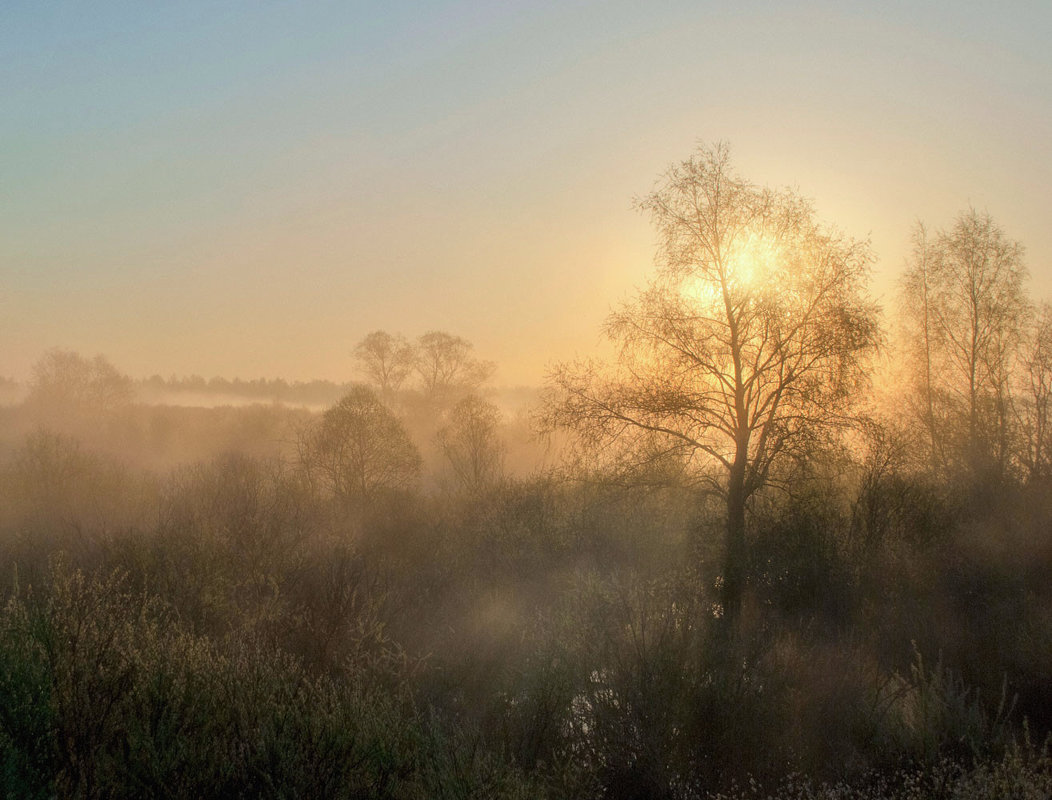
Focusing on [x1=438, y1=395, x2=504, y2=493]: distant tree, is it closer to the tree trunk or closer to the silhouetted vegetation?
the silhouetted vegetation

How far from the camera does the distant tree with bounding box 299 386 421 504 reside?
31891mm

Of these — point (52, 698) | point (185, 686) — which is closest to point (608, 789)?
point (185, 686)

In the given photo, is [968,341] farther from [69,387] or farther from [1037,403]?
[69,387]

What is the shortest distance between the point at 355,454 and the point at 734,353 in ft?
61.7

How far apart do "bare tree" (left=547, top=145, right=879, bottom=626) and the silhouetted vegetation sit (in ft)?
0.22

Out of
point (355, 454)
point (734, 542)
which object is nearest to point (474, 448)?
point (355, 454)

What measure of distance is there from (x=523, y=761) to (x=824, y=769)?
4.55 meters

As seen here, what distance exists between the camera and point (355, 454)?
32.1 m

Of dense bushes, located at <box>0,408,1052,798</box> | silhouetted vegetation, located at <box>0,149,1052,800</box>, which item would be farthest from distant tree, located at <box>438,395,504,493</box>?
dense bushes, located at <box>0,408,1052,798</box>

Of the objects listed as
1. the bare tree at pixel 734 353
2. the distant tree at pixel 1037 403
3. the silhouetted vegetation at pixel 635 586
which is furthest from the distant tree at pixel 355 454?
the distant tree at pixel 1037 403

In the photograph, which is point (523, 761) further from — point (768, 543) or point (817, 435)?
point (768, 543)

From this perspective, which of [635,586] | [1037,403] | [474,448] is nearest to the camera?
[635,586]

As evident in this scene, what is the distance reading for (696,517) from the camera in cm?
2230

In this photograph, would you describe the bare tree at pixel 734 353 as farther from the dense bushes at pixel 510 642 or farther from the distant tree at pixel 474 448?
the distant tree at pixel 474 448
